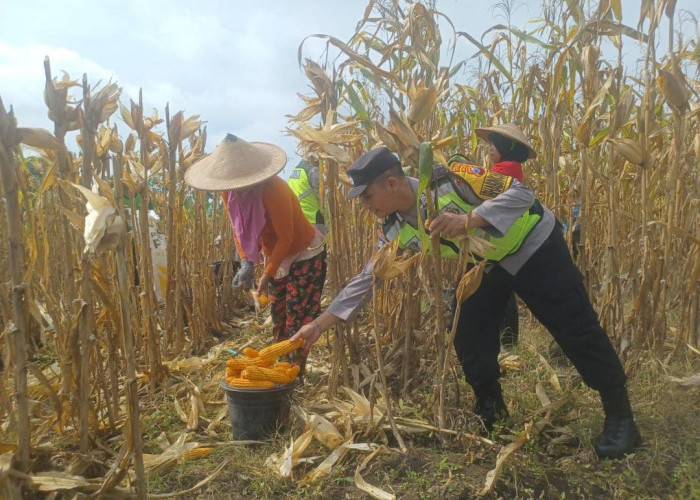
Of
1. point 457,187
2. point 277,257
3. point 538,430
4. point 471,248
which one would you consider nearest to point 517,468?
point 538,430

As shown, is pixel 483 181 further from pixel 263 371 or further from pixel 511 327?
pixel 511 327

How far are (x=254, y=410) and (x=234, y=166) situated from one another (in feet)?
3.81

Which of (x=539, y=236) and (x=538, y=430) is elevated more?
(x=539, y=236)

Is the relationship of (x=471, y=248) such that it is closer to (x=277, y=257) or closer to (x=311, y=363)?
(x=277, y=257)

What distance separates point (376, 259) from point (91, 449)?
1236 mm

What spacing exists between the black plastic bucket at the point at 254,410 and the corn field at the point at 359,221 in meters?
0.38

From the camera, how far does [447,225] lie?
159 cm

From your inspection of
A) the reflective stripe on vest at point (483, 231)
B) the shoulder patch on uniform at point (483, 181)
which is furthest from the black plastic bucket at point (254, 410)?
the shoulder patch on uniform at point (483, 181)

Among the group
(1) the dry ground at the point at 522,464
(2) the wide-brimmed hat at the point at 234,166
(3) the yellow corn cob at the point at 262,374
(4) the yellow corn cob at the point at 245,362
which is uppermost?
(2) the wide-brimmed hat at the point at 234,166

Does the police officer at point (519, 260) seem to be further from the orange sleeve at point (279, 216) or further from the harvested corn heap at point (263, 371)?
the orange sleeve at point (279, 216)

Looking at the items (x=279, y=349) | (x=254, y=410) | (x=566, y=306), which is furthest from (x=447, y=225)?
(x=254, y=410)

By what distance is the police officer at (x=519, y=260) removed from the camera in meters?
1.77

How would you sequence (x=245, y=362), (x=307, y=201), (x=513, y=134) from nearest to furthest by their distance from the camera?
(x=245, y=362) → (x=513, y=134) → (x=307, y=201)

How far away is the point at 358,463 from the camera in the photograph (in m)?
1.89
